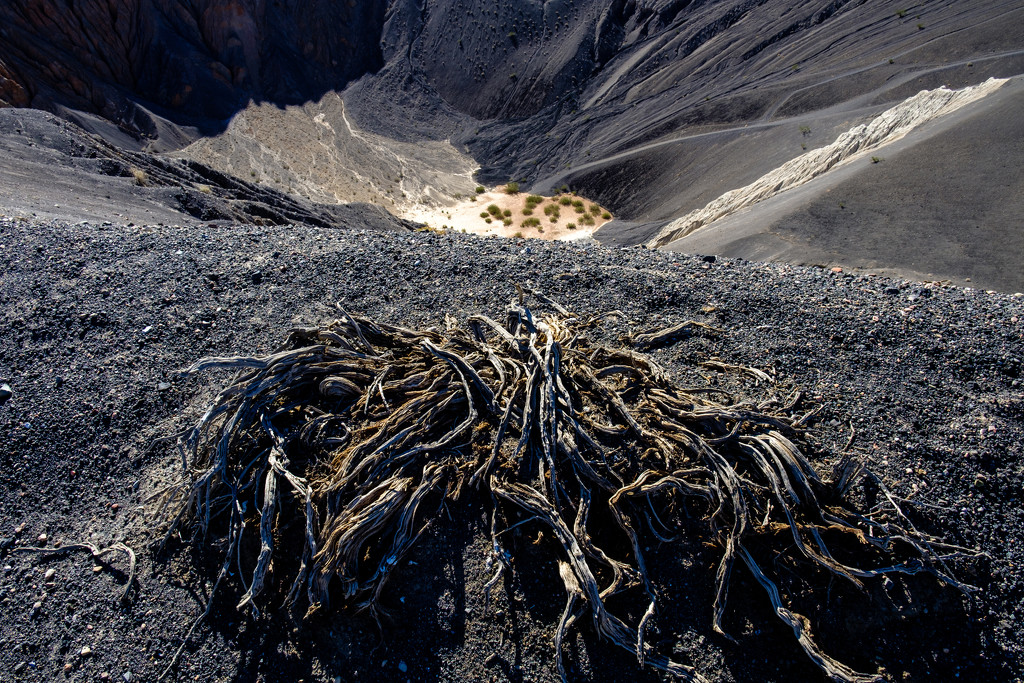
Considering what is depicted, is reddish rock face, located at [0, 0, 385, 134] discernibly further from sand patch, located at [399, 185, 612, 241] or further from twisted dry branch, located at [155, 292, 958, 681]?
twisted dry branch, located at [155, 292, 958, 681]

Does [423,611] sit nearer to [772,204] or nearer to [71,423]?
[71,423]

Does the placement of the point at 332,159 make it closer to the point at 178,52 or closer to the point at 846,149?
the point at 178,52

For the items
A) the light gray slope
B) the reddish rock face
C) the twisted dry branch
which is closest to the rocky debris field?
the twisted dry branch

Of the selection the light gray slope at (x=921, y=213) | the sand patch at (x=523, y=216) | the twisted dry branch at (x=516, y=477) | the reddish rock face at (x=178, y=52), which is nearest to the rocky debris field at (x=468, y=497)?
the twisted dry branch at (x=516, y=477)

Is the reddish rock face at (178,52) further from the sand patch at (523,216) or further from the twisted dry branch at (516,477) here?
the twisted dry branch at (516,477)

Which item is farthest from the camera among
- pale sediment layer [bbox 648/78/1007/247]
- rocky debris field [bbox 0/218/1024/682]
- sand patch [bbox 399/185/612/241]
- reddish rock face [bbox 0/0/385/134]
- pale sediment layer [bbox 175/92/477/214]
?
pale sediment layer [bbox 175/92/477/214]

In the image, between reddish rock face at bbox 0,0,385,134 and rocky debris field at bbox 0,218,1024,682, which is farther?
reddish rock face at bbox 0,0,385,134
